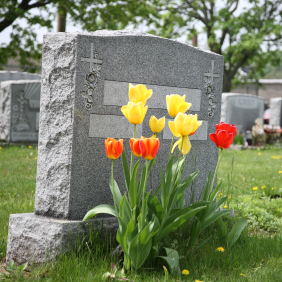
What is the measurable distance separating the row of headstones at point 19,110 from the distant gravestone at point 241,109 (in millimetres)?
5545

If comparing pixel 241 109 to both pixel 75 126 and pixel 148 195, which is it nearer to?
pixel 75 126

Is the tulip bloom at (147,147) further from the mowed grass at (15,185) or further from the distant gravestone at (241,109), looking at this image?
the distant gravestone at (241,109)

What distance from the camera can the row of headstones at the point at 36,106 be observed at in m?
3.03

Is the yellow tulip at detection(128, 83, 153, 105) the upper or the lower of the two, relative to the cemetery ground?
upper

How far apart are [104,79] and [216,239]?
1.47 m

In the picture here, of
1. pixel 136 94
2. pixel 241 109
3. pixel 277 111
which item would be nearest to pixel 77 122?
pixel 136 94

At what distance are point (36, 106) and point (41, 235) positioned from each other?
7.12 metres

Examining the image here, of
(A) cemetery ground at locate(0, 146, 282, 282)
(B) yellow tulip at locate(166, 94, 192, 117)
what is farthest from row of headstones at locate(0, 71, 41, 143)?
(B) yellow tulip at locate(166, 94, 192, 117)

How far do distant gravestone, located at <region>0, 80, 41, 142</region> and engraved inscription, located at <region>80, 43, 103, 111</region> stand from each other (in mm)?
6720

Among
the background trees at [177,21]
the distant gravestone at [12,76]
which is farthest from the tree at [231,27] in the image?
the distant gravestone at [12,76]

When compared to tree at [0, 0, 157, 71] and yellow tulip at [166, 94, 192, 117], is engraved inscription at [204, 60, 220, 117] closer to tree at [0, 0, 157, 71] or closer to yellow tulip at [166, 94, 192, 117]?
yellow tulip at [166, 94, 192, 117]

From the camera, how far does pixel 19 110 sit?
9016 mm

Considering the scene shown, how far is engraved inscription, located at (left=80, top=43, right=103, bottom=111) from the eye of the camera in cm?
265

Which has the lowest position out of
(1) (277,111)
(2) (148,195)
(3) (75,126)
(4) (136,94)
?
(2) (148,195)
